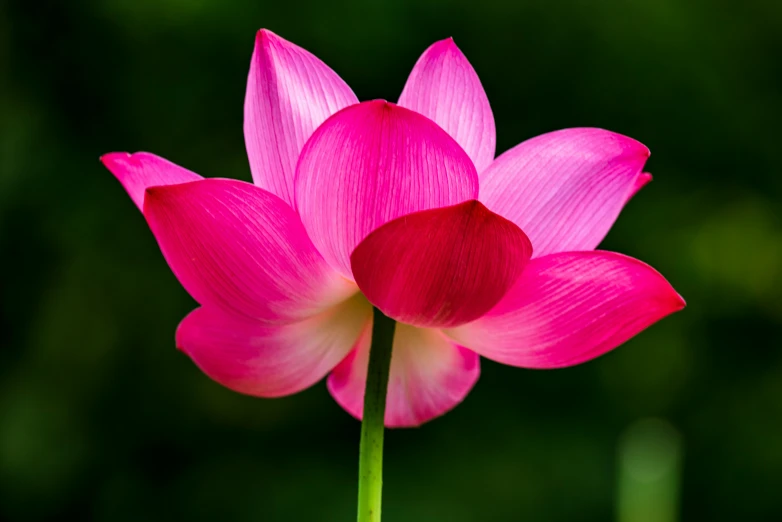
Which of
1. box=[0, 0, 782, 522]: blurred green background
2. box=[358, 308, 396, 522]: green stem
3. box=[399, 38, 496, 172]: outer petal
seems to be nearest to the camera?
box=[358, 308, 396, 522]: green stem

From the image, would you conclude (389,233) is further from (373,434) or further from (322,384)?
(322,384)

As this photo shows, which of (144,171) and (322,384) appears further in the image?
(322,384)

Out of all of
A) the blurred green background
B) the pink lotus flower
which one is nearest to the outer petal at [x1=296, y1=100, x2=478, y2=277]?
the pink lotus flower

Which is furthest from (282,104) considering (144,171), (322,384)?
(322,384)

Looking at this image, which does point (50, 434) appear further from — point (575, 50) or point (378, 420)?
point (378, 420)

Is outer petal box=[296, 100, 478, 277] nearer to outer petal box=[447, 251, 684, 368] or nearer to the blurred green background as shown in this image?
outer petal box=[447, 251, 684, 368]

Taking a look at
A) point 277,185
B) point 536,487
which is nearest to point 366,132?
point 277,185

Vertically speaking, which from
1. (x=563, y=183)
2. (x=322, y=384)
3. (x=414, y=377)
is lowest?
(x=322, y=384)

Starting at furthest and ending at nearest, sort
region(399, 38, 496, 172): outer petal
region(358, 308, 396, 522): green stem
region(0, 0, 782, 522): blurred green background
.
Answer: region(0, 0, 782, 522): blurred green background
region(399, 38, 496, 172): outer petal
region(358, 308, 396, 522): green stem

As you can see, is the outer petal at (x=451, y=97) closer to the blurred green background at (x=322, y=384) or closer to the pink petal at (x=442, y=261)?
the pink petal at (x=442, y=261)
